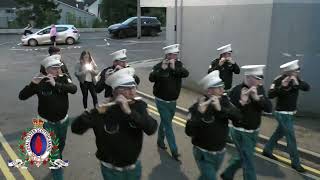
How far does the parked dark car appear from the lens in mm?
36344

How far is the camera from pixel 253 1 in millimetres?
11391

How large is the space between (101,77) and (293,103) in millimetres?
3686

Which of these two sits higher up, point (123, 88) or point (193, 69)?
point (123, 88)

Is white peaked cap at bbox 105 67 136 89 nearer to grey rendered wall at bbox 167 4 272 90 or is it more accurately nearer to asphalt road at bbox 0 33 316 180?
asphalt road at bbox 0 33 316 180

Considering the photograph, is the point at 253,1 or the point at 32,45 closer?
the point at 253,1

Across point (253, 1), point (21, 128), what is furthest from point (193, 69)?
point (21, 128)

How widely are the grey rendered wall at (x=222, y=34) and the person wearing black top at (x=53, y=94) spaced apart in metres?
6.18

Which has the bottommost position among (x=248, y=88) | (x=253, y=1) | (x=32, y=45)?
(x=32, y=45)

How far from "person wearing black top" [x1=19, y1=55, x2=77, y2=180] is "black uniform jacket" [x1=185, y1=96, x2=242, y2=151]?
85.6 inches

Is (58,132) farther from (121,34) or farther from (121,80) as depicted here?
(121,34)

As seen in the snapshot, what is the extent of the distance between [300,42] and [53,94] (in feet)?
22.6

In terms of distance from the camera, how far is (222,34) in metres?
12.9

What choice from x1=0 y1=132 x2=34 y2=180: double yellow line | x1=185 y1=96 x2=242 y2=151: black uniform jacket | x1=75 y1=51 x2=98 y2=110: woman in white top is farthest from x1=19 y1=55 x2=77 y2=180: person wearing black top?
x1=75 y1=51 x2=98 y2=110: woman in white top

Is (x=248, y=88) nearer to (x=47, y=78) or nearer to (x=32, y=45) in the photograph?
(x=47, y=78)
